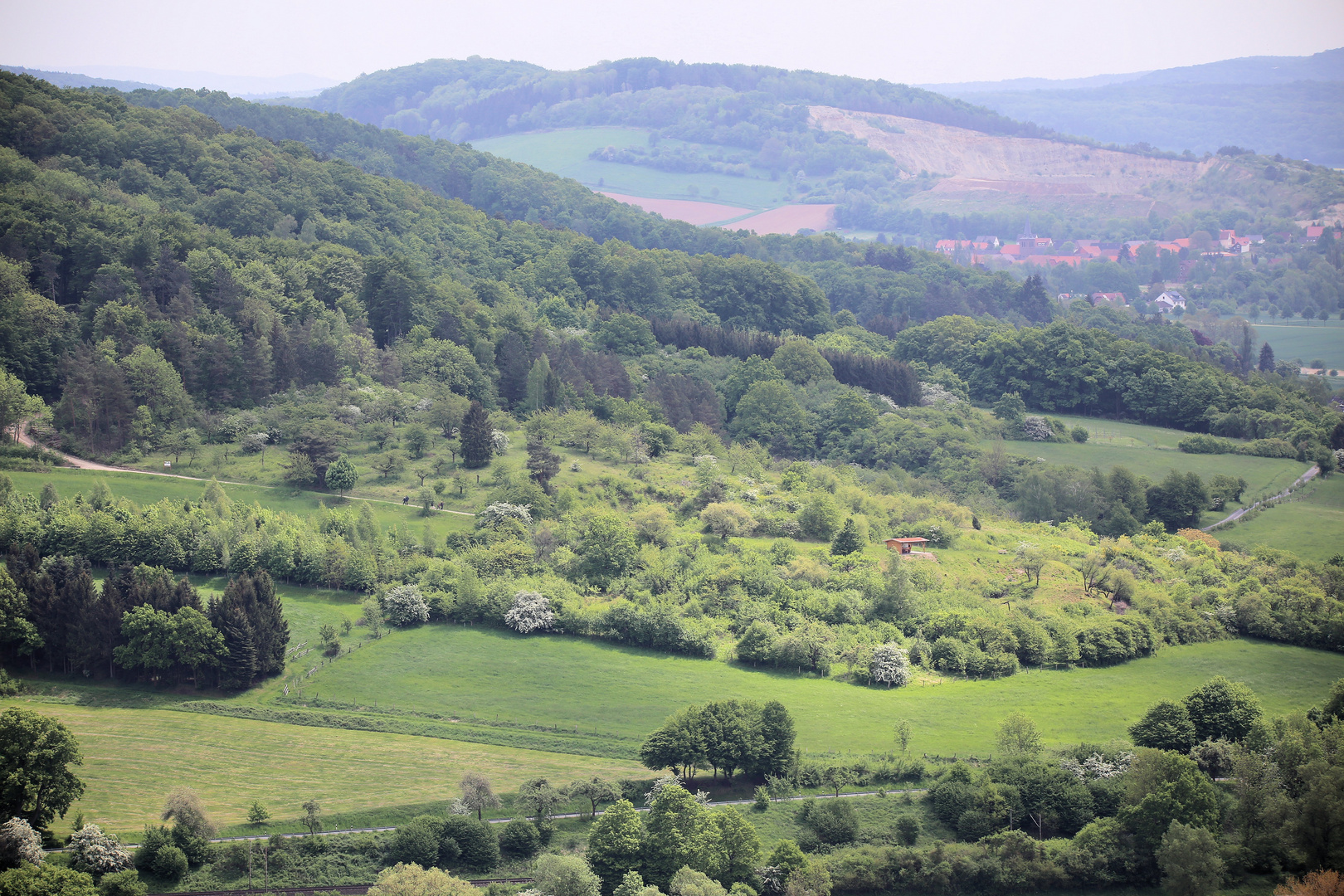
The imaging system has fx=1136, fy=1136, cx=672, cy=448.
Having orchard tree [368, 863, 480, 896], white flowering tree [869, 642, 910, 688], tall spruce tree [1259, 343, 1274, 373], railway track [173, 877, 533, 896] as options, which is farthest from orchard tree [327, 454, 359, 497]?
tall spruce tree [1259, 343, 1274, 373]

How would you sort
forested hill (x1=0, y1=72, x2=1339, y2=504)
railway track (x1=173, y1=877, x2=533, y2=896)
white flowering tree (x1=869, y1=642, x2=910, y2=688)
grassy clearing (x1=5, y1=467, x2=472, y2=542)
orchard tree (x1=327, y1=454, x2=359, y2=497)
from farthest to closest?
1. forested hill (x1=0, y1=72, x2=1339, y2=504)
2. orchard tree (x1=327, y1=454, x2=359, y2=497)
3. grassy clearing (x1=5, y1=467, x2=472, y2=542)
4. white flowering tree (x1=869, y1=642, x2=910, y2=688)
5. railway track (x1=173, y1=877, x2=533, y2=896)

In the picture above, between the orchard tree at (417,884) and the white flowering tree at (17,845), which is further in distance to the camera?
the white flowering tree at (17,845)

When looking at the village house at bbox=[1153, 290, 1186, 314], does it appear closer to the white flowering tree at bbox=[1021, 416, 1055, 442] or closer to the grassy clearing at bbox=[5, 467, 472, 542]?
the white flowering tree at bbox=[1021, 416, 1055, 442]

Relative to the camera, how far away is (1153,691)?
47906 mm

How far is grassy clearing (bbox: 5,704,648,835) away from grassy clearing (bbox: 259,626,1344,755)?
116 inches

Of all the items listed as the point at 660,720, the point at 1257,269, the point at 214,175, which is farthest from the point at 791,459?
the point at 1257,269

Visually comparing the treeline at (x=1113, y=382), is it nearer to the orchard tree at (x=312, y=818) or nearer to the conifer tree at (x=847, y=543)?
the conifer tree at (x=847, y=543)

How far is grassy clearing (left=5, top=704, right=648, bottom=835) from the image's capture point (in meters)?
37.2

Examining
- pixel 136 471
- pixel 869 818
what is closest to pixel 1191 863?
pixel 869 818

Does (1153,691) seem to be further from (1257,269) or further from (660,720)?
(1257,269)

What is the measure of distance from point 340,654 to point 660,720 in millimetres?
14373

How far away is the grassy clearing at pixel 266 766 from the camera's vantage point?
37.2 metres

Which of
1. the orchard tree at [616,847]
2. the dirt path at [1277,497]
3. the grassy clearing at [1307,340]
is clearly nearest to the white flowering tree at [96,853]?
the orchard tree at [616,847]

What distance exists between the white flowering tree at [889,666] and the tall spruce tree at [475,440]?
2880 centimetres
